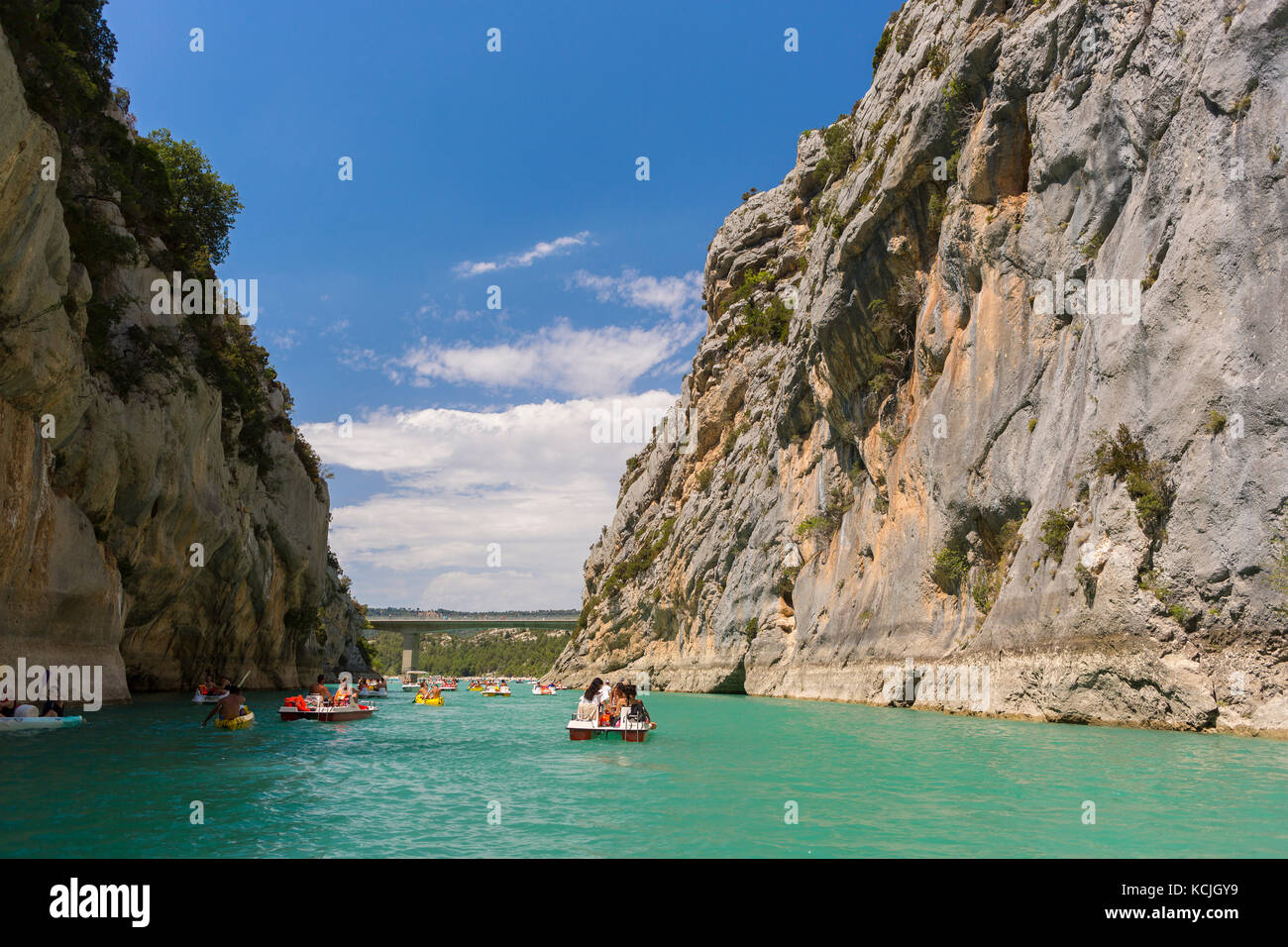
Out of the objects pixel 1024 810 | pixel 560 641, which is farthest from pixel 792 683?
pixel 560 641

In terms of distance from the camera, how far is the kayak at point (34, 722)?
76.3ft

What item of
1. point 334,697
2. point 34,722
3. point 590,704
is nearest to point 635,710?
point 590,704

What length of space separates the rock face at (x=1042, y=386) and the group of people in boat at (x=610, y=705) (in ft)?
38.6

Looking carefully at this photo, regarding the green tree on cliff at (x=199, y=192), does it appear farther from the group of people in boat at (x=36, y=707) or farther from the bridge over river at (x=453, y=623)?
the bridge over river at (x=453, y=623)

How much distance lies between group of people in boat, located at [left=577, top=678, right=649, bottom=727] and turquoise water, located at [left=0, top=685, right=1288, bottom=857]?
874mm

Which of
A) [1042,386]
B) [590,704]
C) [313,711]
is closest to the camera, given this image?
[590,704]

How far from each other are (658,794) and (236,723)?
58.6 feet

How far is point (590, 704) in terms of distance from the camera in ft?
87.1

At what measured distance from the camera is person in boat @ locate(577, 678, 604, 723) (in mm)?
26078

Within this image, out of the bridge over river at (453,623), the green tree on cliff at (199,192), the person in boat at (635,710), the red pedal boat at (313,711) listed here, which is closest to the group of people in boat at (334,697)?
the red pedal boat at (313,711)

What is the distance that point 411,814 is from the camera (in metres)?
12.8

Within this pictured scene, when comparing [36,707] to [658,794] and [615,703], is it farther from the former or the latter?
[658,794]
